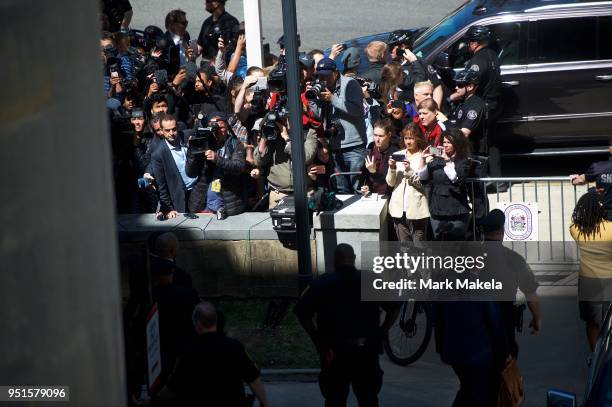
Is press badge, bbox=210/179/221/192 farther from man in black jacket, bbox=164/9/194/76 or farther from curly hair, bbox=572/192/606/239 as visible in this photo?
man in black jacket, bbox=164/9/194/76

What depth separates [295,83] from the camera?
827 centimetres

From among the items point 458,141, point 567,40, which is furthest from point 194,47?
point 458,141

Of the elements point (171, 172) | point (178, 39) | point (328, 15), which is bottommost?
point (171, 172)

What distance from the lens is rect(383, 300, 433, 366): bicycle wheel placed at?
27.1ft

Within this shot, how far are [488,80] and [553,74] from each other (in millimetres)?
1079

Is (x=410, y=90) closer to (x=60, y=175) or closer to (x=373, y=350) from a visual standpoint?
(x=373, y=350)

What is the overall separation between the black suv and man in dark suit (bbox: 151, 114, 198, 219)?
145 inches

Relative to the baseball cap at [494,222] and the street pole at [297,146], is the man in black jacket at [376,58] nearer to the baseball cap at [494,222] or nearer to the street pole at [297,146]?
the street pole at [297,146]

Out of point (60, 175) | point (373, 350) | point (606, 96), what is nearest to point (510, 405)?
point (373, 350)

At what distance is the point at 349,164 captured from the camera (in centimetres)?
1085

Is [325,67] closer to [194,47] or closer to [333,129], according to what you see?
[333,129]

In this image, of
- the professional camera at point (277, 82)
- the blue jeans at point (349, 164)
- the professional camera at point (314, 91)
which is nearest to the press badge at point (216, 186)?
the professional camera at point (277, 82)

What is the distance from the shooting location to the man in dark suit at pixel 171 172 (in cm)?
997

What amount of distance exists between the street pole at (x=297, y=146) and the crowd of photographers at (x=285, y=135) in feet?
1.44
